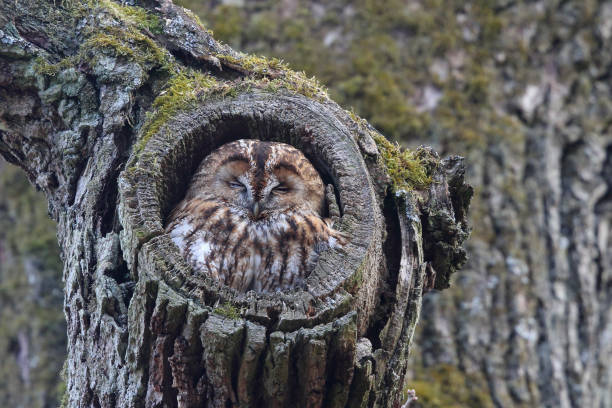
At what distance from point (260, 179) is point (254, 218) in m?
0.18

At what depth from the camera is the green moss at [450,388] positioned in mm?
3742

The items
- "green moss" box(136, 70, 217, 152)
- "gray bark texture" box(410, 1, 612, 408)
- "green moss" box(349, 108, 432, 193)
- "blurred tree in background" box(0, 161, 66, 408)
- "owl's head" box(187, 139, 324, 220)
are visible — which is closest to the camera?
"green moss" box(136, 70, 217, 152)

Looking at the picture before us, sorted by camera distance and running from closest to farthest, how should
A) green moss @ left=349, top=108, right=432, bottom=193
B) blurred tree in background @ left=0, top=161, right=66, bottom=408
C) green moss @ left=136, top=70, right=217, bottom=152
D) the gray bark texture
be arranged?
1. green moss @ left=136, top=70, right=217, bottom=152
2. green moss @ left=349, top=108, right=432, bottom=193
3. the gray bark texture
4. blurred tree in background @ left=0, top=161, right=66, bottom=408

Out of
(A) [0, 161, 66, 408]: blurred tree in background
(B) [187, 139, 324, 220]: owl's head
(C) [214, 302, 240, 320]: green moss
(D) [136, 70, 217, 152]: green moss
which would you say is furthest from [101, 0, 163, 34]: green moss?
(A) [0, 161, 66, 408]: blurred tree in background

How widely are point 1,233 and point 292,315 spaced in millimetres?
3822

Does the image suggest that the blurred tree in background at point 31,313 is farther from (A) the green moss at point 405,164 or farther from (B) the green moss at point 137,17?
(A) the green moss at point 405,164

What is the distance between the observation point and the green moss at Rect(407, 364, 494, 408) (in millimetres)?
3742

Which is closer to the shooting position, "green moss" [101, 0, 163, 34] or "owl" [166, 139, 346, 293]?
"owl" [166, 139, 346, 293]

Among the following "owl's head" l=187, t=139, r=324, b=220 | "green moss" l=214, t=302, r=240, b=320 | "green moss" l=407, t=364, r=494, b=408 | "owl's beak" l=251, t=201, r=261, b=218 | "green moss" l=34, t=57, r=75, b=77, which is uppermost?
"green moss" l=34, t=57, r=75, b=77

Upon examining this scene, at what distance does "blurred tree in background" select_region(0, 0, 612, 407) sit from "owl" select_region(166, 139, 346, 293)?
1.62 meters

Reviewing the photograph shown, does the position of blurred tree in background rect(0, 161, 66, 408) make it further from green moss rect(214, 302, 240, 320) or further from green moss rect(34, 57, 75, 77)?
green moss rect(214, 302, 240, 320)

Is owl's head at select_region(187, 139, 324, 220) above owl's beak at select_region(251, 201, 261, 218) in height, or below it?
above

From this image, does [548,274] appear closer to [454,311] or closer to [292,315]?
[454,311]

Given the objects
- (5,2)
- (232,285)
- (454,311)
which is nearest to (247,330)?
(232,285)
